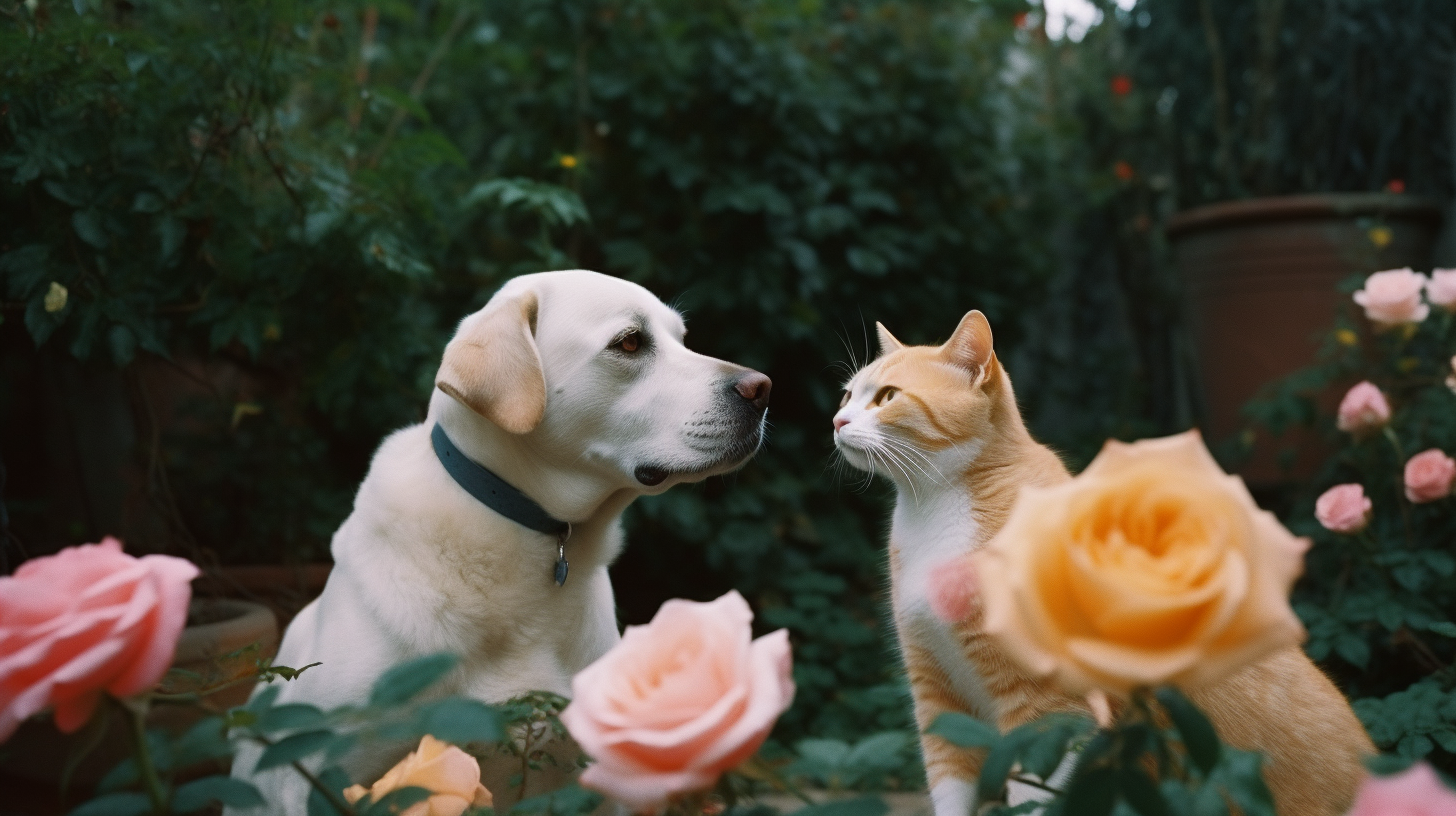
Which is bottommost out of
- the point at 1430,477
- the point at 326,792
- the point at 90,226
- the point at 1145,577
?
the point at 1430,477

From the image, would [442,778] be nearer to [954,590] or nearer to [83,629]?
[83,629]

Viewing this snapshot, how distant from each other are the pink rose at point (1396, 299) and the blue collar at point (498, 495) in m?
1.97

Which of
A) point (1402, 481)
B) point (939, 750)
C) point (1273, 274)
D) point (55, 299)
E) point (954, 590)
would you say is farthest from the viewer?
point (1273, 274)

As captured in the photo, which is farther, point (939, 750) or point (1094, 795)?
point (939, 750)

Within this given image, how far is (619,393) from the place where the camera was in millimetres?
1686

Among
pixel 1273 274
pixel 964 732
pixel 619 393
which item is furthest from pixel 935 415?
pixel 1273 274

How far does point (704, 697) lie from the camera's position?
2.21ft

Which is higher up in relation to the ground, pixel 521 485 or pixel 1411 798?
pixel 1411 798

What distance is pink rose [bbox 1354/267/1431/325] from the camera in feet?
7.66

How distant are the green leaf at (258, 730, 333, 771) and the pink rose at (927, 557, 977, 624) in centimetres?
94

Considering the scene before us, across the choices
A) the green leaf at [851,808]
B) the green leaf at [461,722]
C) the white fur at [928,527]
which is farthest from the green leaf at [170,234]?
the green leaf at [851,808]

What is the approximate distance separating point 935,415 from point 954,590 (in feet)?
1.14

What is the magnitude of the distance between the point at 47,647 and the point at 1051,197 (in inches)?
198

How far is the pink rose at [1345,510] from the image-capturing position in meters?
2.02
